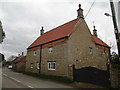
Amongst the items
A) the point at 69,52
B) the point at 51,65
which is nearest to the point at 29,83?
the point at 51,65

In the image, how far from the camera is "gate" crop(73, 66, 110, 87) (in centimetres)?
1084

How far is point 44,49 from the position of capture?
22.9 m

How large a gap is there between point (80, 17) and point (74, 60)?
8270 millimetres

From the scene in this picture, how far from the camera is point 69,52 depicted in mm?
17516

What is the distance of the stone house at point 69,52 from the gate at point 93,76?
1.98m

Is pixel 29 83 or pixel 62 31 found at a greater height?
pixel 62 31

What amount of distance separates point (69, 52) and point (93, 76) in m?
6.37

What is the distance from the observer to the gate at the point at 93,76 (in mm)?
10835

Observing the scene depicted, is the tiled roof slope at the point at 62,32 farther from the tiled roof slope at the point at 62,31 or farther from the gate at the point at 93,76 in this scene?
the gate at the point at 93,76

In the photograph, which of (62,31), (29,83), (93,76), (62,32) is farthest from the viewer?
(62,31)

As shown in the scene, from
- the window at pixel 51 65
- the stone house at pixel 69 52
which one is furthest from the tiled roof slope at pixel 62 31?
the window at pixel 51 65

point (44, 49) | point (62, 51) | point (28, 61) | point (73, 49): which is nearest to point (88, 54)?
point (73, 49)

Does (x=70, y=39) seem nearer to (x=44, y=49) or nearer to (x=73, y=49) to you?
(x=73, y=49)

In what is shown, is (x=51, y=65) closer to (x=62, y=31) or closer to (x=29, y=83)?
(x=62, y=31)
